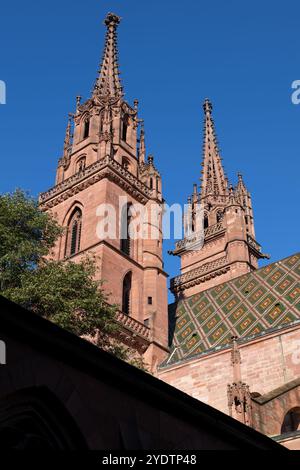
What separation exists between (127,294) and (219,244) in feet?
42.7

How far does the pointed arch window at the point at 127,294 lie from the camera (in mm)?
27172

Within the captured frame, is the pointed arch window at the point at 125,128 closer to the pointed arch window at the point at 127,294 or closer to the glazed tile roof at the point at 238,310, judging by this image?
the pointed arch window at the point at 127,294

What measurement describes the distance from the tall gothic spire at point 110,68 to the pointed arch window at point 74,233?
30.1ft

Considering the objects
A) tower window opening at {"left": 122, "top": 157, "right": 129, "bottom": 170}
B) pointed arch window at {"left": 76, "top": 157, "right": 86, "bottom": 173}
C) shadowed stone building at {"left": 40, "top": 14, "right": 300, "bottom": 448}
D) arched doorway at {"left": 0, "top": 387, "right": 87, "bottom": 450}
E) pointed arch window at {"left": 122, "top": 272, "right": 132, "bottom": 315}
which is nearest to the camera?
arched doorway at {"left": 0, "top": 387, "right": 87, "bottom": 450}

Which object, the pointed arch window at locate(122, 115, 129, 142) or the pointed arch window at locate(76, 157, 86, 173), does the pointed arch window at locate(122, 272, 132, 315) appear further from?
the pointed arch window at locate(122, 115, 129, 142)

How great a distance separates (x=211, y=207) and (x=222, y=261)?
8.64 meters

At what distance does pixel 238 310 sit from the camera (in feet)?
87.8

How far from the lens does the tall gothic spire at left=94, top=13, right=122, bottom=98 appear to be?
36062 mm

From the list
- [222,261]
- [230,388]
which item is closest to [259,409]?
[230,388]

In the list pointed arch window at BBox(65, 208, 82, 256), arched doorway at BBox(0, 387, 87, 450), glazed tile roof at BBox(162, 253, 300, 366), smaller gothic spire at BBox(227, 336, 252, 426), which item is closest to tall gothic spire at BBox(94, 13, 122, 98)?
pointed arch window at BBox(65, 208, 82, 256)

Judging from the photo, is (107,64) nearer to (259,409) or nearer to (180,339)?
(180,339)

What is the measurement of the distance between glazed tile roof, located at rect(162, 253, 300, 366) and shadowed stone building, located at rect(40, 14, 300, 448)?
65 millimetres

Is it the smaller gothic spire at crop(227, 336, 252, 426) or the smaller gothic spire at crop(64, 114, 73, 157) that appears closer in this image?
the smaller gothic spire at crop(227, 336, 252, 426)

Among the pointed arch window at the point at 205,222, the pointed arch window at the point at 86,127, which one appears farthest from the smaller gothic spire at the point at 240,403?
the pointed arch window at the point at 205,222
